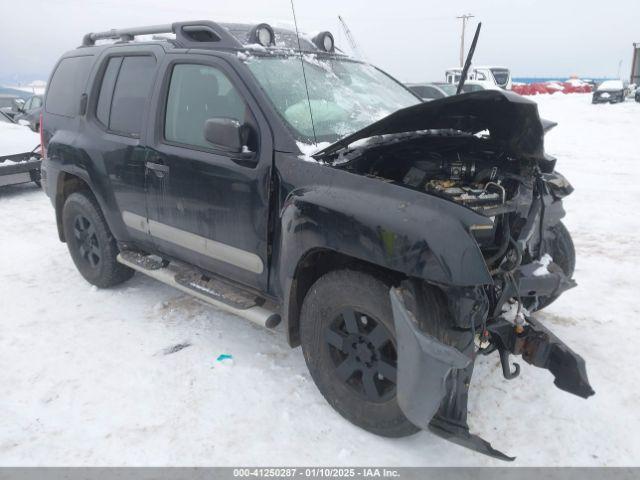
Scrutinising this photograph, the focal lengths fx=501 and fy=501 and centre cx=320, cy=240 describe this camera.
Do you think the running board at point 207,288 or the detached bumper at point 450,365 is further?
the running board at point 207,288

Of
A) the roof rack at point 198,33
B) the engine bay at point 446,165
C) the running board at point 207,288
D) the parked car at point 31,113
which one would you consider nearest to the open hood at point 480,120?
the engine bay at point 446,165

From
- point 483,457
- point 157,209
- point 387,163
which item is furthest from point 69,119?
point 483,457

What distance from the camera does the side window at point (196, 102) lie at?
312 centimetres

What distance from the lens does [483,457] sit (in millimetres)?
2494

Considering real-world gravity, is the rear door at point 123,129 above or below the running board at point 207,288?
above

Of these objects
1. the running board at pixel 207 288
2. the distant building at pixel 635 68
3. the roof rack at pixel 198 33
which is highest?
the distant building at pixel 635 68

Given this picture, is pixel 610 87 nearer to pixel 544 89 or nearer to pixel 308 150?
pixel 544 89

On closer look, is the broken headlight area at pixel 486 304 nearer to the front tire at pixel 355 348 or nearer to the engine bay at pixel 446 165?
the engine bay at pixel 446 165

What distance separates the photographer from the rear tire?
4.27 metres

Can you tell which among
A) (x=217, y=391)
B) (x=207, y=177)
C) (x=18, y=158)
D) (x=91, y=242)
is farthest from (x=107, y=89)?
(x=18, y=158)

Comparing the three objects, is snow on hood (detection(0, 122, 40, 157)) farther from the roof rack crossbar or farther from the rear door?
the rear door

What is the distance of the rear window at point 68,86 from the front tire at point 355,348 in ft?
9.76

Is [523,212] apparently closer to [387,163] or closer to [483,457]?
[387,163]

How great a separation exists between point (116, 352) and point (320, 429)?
1.63m
